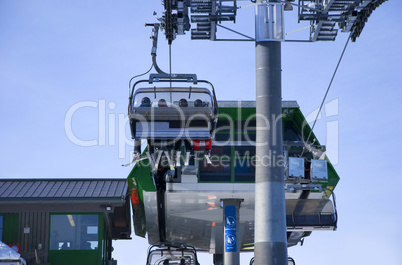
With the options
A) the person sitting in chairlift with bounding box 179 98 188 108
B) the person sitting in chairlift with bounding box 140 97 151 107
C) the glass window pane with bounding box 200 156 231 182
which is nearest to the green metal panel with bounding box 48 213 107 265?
the glass window pane with bounding box 200 156 231 182

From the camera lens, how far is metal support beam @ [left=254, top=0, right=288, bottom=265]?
41.9 feet

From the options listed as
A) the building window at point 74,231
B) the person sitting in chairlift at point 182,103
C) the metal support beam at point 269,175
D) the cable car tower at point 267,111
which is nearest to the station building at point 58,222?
the building window at point 74,231

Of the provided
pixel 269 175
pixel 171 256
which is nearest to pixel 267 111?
pixel 269 175

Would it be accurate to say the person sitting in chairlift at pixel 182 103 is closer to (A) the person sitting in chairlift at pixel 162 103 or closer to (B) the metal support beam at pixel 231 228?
(A) the person sitting in chairlift at pixel 162 103

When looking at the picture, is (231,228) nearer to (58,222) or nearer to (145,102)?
(58,222)

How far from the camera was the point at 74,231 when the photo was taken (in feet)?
83.5

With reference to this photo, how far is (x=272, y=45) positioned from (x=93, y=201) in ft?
43.7

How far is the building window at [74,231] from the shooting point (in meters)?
25.2

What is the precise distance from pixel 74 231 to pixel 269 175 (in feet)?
45.9

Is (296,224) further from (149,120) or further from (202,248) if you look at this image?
(202,248)

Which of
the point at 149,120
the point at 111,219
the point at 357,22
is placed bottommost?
the point at 111,219

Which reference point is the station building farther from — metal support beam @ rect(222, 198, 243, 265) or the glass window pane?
metal support beam @ rect(222, 198, 243, 265)

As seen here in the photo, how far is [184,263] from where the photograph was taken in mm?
29766

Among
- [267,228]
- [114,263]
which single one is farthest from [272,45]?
[114,263]
